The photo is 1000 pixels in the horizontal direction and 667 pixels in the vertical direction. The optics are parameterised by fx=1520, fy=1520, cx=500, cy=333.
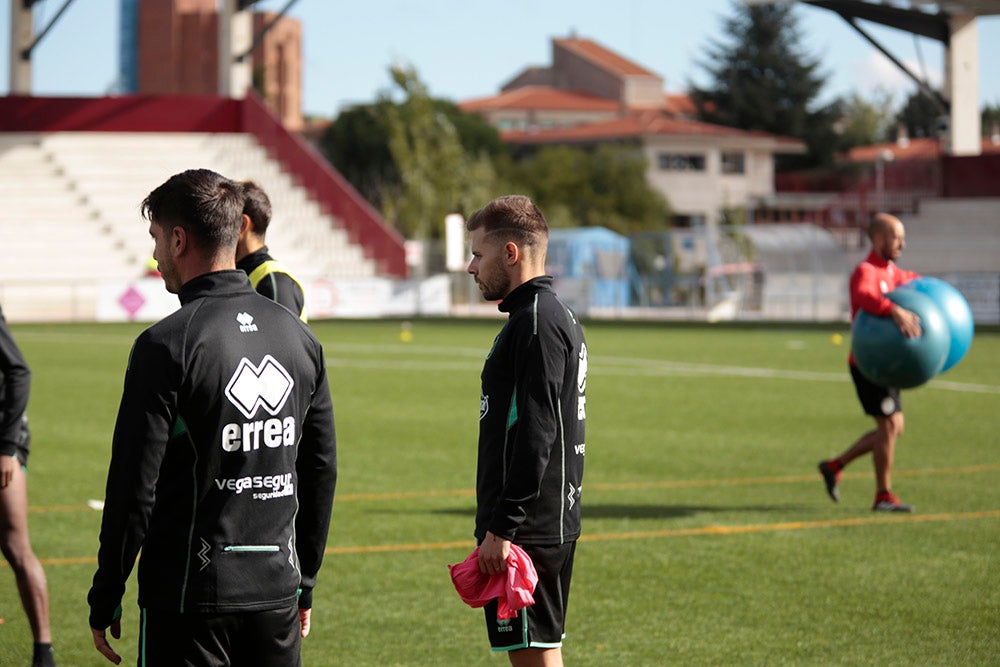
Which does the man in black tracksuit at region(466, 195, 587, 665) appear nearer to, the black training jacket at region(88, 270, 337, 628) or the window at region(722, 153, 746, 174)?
the black training jacket at region(88, 270, 337, 628)

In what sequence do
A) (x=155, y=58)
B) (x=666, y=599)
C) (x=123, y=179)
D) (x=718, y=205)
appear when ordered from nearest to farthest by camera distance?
1. (x=666, y=599)
2. (x=123, y=179)
3. (x=718, y=205)
4. (x=155, y=58)

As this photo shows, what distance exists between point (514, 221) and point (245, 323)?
118cm

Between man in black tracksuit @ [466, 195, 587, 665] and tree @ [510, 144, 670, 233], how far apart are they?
7224 centimetres

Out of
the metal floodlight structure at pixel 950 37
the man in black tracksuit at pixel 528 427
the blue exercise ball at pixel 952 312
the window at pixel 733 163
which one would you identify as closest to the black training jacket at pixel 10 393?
the man in black tracksuit at pixel 528 427

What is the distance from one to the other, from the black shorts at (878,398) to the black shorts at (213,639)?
6.97 m

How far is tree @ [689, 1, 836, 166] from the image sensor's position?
9125 centimetres

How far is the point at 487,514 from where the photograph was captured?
4863 mm

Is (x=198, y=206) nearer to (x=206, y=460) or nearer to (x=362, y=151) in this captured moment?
(x=206, y=460)

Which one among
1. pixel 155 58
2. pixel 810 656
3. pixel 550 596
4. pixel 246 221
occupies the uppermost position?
pixel 155 58

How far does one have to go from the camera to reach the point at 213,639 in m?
3.97

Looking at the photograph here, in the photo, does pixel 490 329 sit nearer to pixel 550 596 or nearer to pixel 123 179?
pixel 123 179

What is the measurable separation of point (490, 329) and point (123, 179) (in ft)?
55.9

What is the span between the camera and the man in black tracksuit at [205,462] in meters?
3.90

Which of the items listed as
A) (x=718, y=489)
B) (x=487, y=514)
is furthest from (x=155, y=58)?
(x=487, y=514)
